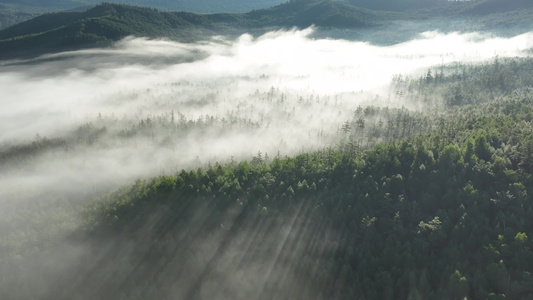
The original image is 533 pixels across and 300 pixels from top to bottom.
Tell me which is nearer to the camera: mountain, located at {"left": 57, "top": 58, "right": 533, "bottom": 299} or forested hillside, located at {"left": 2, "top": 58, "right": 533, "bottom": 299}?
mountain, located at {"left": 57, "top": 58, "right": 533, "bottom": 299}

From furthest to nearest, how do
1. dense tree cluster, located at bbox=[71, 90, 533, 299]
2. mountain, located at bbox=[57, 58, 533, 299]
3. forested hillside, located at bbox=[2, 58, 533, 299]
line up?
forested hillside, located at bbox=[2, 58, 533, 299]
mountain, located at bbox=[57, 58, 533, 299]
dense tree cluster, located at bbox=[71, 90, 533, 299]

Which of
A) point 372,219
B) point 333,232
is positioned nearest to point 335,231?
point 333,232

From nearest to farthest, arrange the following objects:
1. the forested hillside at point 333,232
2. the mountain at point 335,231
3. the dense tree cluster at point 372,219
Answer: the dense tree cluster at point 372,219
the mountain at point 335,231
the forested hillside at point 333,232

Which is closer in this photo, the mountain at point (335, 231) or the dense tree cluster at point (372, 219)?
the dense tree cluster at point (372, 219)

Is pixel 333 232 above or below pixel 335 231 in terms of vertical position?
below

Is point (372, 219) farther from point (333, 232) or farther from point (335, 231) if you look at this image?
point (333, 232)

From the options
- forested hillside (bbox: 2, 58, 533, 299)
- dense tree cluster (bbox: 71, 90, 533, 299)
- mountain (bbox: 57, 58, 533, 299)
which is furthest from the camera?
forested hillside (bbox: 2, 58, 533, 299)

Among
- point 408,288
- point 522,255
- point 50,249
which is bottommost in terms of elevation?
point 50,249

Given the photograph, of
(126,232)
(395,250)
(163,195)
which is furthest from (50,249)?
(395,250)

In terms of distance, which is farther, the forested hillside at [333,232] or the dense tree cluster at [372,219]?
the forested hillside at [333,232]

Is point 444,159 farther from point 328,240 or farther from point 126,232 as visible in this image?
point 126,232

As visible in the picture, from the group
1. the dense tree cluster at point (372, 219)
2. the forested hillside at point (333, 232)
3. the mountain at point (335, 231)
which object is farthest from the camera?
the forested hillside at point (333, 232)
